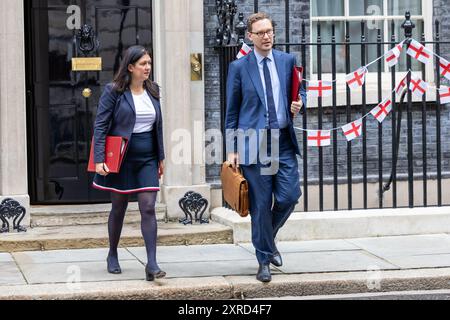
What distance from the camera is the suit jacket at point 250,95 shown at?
25.2ft

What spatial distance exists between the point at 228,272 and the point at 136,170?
1.13 meters

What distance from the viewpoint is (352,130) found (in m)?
10.0

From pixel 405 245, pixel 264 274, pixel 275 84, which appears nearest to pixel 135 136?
pixel 275 84

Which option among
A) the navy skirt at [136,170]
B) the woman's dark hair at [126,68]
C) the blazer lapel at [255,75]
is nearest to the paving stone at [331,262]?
the navy skirt at [136,170]

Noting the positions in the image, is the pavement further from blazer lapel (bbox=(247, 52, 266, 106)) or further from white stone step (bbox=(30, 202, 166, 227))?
blazer lapel (bbox=(247, 52, 266, 106))

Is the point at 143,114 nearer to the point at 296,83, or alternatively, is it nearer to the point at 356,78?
the point at 296,83

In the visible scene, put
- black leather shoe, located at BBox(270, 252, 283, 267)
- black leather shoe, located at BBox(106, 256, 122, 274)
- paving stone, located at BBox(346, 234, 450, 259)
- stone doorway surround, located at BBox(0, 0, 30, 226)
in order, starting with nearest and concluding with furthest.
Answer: black leather shoe, located at BBox(106, 256, 122, 274) < black leather shoe, located at BBox(270, 252, 283, 267) < paving stone, located at BBox(346, 234, 450, 259) < stone doorway surround, located at BBox(0, 0, 30, 226)

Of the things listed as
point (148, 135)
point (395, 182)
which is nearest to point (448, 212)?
point (395, 182)

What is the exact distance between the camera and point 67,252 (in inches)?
356

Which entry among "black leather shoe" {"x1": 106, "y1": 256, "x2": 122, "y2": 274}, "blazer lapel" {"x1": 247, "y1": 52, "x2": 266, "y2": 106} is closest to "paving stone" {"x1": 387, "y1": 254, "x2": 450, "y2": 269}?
"blazer lapel" {"x1": 247, "y1": 52, "x2": 266, "y2": 106}

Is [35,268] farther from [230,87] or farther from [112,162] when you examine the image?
[230,87]

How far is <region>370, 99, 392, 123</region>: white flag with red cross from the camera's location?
391 inches

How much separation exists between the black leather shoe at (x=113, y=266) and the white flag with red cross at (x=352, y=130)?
9.90ft

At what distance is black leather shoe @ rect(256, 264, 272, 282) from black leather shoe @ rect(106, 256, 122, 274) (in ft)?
3.69
